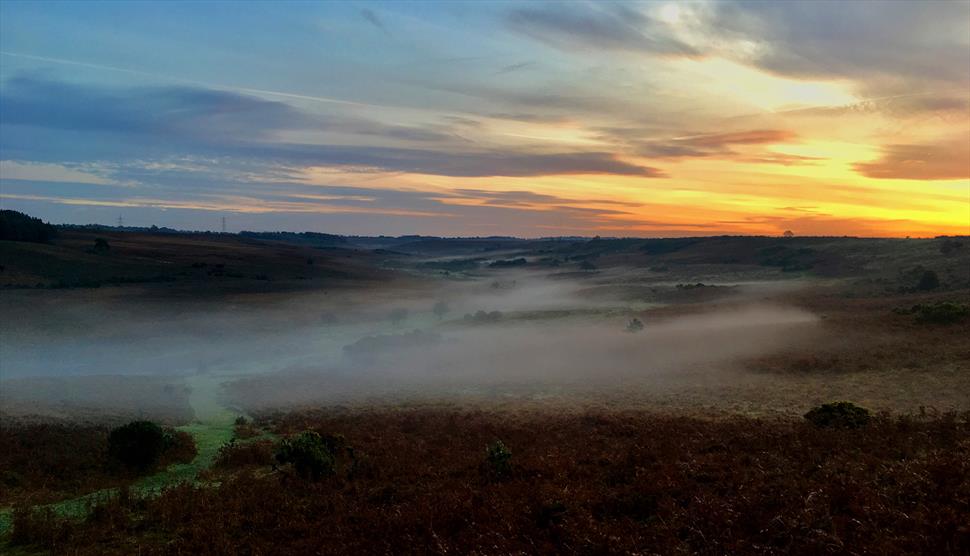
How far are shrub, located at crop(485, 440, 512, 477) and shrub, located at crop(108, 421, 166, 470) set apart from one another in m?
12.9

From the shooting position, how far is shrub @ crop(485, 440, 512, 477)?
53.1ft

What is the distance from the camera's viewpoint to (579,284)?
441ft

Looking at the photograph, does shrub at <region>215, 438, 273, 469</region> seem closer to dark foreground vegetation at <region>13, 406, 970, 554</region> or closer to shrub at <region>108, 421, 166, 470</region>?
dark foreground vegetation at <region>13, 406, 970, 554</region>

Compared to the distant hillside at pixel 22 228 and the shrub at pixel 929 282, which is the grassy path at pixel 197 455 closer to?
the shrub at pixel 929 282

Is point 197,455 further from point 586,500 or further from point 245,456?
point 586,500

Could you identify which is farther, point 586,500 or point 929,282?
point 929,282

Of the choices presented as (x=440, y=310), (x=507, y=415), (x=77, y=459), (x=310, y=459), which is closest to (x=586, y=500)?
(x=310, y=459)

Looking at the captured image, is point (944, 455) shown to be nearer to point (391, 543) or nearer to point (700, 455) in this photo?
point (700, 455)

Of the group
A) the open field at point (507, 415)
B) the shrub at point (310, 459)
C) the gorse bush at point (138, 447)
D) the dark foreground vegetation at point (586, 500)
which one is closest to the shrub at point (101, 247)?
the open field at point (507, 415)

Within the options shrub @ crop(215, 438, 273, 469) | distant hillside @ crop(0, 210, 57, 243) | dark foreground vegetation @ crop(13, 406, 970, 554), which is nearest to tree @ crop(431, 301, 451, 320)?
shrub @ crop(215, 438, 273, 469)

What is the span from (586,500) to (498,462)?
4.45 metres

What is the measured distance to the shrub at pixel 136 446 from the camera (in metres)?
21.1

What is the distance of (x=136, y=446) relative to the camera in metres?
21.3

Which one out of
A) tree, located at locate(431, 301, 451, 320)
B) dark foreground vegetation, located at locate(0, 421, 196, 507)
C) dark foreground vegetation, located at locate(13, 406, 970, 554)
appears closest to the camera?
dark foreground vegetation, located at locate(13, 406, 970, 554)
